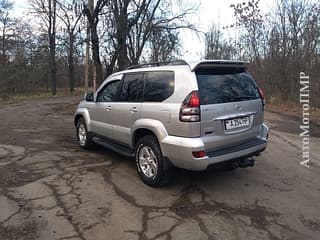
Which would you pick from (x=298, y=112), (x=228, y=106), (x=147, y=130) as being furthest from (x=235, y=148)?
(x=298, y=112)

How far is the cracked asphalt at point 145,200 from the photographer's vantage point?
3158mm

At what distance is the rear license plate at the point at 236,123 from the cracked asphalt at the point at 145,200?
67 centimetres

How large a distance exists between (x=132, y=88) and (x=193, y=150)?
1.82 metres

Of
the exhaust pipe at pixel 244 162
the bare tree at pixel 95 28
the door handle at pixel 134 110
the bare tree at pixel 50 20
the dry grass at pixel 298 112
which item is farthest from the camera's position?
the bare tree at pixel 50 20

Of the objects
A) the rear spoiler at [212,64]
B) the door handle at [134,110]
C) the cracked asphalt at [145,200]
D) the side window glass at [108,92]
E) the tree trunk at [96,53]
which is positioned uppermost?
the tree trunk at [96,53]

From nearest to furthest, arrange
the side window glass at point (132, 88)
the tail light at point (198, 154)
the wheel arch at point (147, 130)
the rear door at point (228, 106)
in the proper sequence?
the tail light at point (198, 154) → the rear door at point (228, 106) → the wheel arch at point (147, 130) → the side window glass at point (132, 88)

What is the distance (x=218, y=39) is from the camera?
2930cm

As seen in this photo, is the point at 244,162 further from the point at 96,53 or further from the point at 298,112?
the point at 96,53

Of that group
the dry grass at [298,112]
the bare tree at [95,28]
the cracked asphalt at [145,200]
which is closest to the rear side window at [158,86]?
the cracked asphalt at [145,200]

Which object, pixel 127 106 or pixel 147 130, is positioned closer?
pixel 147 130

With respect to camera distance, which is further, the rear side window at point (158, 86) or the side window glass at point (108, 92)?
the side window glass at point (108, 92)

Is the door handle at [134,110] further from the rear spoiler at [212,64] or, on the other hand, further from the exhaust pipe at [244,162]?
the exhaust pipe at [244,162]

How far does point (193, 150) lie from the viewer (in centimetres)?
374

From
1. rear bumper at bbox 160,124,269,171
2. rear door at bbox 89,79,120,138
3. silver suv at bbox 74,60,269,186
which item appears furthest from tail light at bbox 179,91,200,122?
rear door at bbox 89,79,120,138
